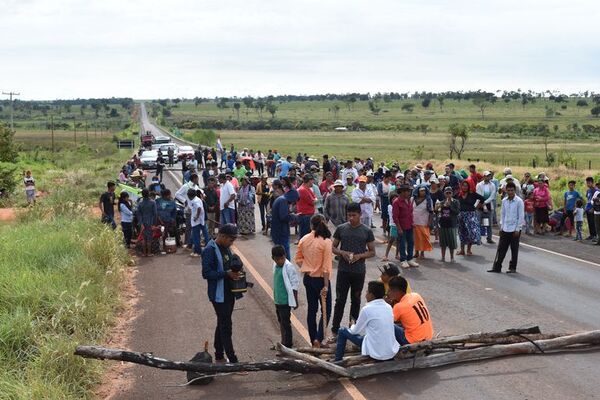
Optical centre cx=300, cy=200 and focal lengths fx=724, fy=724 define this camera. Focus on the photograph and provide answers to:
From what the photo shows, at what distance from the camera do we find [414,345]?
834 cm

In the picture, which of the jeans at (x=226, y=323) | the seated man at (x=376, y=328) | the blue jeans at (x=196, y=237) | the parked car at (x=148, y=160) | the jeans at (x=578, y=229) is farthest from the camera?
the parked car at (x=148, y=160)

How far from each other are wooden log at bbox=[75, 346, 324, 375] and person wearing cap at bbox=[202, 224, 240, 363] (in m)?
0.72

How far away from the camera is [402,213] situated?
49.0 feet

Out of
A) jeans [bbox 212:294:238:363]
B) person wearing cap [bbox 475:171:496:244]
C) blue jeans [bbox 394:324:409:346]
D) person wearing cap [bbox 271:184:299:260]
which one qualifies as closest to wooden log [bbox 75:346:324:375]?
jeans [bbox 212:294:238:363]

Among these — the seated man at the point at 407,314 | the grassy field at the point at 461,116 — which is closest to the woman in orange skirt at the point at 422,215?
the seated man at the point at 407,314

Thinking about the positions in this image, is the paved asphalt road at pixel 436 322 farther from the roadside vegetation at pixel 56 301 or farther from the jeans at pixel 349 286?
the jeans at pixel 349 286

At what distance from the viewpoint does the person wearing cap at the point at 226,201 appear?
18.0m

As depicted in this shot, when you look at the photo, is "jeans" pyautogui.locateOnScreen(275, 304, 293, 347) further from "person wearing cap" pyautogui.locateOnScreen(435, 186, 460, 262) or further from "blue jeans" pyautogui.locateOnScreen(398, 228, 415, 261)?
"person wearing cap" pyautogui.locateOnScreen(435, 186, 460, 262)

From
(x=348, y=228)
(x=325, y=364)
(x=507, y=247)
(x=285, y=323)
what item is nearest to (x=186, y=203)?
(x=507, y=247)

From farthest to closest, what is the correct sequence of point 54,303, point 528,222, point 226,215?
point 528,222
point 226,215
point 54,303

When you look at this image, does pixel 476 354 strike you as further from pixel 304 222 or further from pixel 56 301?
pixel 304 222

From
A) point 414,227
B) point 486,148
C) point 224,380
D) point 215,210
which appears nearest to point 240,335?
point 224,380

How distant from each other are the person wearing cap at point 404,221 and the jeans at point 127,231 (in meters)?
6.31

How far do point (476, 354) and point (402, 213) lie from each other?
6.43 metres
